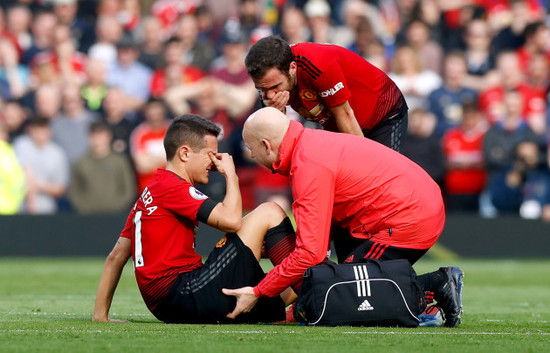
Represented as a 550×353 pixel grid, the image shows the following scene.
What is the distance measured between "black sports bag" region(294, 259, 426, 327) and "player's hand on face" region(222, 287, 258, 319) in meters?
0.31

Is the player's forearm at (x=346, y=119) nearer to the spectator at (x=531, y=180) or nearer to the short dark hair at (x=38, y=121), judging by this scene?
the spectator at (x=531, y=180)

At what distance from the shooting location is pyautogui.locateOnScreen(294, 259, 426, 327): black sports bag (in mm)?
5980

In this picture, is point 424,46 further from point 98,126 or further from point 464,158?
point 98,126

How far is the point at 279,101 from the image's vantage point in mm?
6855

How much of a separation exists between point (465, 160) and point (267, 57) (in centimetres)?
814

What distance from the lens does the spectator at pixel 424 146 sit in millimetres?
13781

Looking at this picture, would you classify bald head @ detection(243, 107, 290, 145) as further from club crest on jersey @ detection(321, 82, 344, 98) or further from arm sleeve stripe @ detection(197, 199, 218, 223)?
club crest on jersey @ detection(321, 82, 344, 98)

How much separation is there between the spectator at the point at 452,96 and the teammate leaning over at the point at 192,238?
29.3ft

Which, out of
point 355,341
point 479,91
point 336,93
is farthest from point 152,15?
point 355,341

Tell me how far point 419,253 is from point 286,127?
49.0 inches

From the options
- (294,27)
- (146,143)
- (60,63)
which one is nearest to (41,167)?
(146,143)

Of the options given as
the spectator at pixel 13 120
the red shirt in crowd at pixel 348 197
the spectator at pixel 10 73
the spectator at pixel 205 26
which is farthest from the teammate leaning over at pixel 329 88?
the spectator at pixel 10 73

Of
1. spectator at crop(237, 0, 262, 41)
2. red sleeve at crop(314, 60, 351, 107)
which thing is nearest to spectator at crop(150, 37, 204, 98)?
spectator at crop(237, 0, 262, 41)

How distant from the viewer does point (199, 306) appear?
20.6 feet
